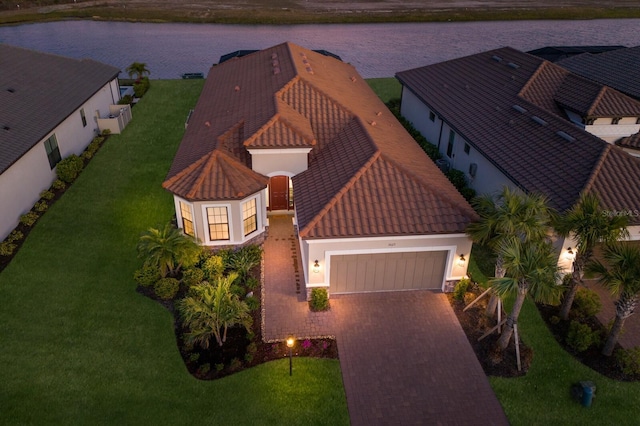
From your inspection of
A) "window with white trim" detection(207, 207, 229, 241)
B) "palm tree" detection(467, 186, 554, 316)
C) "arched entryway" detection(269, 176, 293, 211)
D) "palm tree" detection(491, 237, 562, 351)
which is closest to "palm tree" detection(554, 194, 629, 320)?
"palm tree" detection(467, 186, 554, 316)

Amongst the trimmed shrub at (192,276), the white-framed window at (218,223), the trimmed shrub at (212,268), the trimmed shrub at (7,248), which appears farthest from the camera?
the trimmed shrub at (7,248)

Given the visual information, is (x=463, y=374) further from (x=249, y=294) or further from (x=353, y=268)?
(x=249, y=294)

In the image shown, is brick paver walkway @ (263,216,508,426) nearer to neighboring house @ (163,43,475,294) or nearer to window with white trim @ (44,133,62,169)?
neighboring house @ (163,43,475,294)

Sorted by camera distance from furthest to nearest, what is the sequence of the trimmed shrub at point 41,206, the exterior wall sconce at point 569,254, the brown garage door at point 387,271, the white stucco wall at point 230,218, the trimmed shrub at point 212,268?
the trimmed shrub at point 41,206 < the white stucco wall at point 230,218 < the trimmed shrub at point 212,268 < the exterior wall sconce at point 569,254 < the brown garage door at point 387,271

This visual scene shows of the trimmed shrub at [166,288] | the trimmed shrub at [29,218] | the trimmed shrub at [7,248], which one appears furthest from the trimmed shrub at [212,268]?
the trimmed shrub at [29,218]

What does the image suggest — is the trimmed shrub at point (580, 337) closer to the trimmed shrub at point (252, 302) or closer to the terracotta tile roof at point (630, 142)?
the trimmed shrub at point (252, 302)

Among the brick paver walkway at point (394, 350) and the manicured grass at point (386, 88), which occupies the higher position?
the manicured grass at point (386, 88)

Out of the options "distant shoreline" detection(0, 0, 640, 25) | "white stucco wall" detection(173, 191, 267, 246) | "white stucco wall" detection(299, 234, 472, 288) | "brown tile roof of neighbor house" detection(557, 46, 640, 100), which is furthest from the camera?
"distant shoreline" detection(0, 0, 640, 25)
